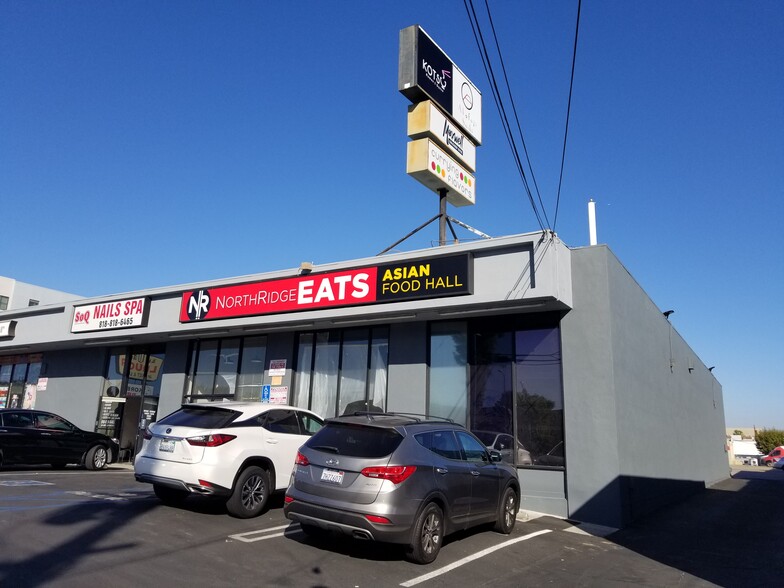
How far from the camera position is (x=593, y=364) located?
1130 centimetres

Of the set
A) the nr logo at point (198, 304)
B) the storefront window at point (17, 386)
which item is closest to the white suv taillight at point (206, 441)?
the nr logo at point (198, 304)

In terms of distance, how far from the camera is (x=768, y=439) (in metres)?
72.9

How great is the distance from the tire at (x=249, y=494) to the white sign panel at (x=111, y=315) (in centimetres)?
1004

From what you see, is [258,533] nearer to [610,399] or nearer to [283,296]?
[610,399]

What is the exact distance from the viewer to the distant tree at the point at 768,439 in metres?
71.8

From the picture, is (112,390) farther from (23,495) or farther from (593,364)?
(593,364)

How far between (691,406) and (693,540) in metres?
12.9

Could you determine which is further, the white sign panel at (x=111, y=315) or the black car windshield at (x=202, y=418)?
the white sign panel at (x=111, y=315)

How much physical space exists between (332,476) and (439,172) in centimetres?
1110

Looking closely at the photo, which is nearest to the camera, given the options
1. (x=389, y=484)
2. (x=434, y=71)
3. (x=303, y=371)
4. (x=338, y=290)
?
(x=389, y=484)

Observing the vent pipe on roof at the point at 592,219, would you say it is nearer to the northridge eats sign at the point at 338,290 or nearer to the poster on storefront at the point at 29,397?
the northridge eats sign at the point at 338,290

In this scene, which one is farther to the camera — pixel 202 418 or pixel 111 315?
pixel 111 315

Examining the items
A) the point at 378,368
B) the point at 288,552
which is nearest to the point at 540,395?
the point at 378,368

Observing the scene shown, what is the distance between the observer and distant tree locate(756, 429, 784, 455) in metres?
71.8
